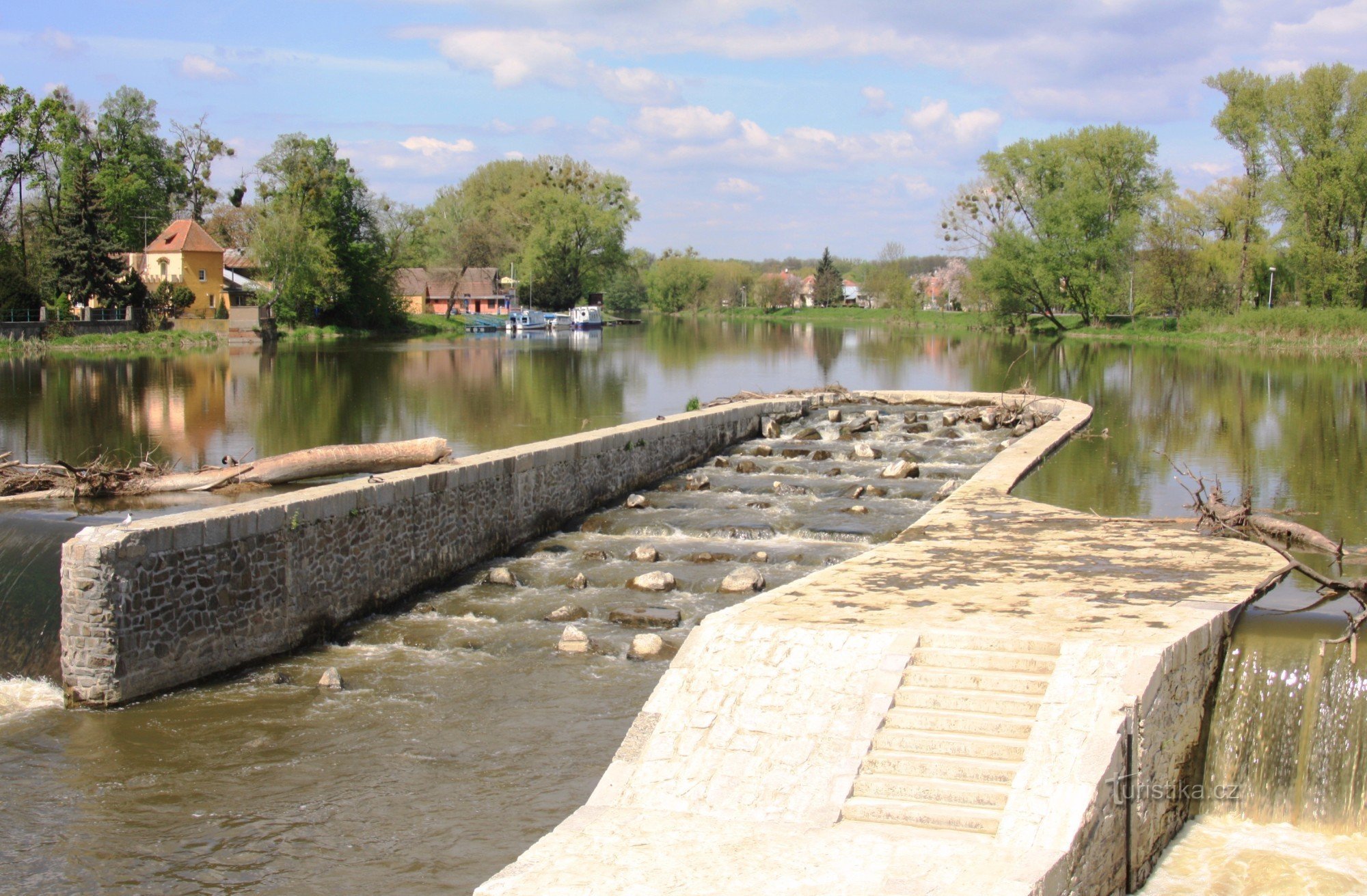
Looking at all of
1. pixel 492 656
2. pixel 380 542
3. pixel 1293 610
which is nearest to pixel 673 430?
pixel 380 542

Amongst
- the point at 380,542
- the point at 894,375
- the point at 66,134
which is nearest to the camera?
the point at 380,542

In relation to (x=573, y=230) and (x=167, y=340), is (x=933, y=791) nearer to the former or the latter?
(x=167, y=340)

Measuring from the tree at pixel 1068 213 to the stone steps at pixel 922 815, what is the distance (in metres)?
73.6

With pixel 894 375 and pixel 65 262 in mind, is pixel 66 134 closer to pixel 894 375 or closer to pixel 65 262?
pixel 65 262

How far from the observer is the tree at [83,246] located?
58969 mm

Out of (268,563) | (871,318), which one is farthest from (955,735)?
(871,318)

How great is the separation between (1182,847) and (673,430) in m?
14.5

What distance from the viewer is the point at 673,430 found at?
2119cm

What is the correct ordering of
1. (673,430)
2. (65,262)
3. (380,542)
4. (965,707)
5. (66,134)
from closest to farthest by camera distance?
(965,707), (380,542), (673,430), (65,262), (66,134)

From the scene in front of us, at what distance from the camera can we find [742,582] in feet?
42.9

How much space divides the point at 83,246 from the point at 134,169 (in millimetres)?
24660

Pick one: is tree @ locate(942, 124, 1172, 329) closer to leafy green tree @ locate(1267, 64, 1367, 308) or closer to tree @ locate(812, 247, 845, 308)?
leafy green tree @ locate(1267, 64, 1367, 308)

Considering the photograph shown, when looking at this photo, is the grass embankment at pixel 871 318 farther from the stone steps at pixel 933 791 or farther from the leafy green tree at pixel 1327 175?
the stone steps at pixel 933 791

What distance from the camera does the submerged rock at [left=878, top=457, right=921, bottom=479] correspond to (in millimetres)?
20594
